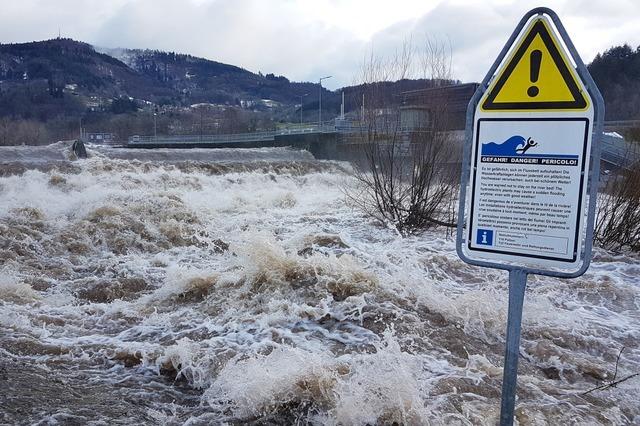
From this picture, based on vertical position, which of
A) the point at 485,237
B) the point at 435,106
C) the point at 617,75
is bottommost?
the point at 485,237

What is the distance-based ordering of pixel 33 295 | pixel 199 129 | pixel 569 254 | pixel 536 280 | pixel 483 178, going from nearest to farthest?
pixel 569 254 < pixel 483 178 < pixel 33 295 < pixel 536 280 < pixel 199 129

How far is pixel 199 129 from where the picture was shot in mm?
76375

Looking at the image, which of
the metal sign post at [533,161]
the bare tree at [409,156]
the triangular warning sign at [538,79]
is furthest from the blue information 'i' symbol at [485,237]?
the bare tree at [409,156]

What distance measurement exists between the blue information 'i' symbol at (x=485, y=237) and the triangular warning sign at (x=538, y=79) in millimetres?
538

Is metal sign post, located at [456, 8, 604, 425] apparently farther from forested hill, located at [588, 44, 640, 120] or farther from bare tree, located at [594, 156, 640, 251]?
forested hill, located at [588, 44, 640, 120]

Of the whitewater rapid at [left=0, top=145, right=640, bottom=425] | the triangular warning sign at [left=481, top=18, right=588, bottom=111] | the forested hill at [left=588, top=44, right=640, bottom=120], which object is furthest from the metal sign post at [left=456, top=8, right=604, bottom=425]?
the forested hill at [left=588, top=44, right=640, bottom=120]

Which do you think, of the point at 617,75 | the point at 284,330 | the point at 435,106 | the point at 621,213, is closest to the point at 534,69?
the point at 284,330

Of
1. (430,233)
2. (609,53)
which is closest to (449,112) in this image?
(430,233)

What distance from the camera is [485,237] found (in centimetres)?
219

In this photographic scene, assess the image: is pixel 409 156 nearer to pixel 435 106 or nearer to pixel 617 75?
pixel 435 106

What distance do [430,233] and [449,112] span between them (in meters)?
2.70

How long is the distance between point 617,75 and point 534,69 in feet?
178

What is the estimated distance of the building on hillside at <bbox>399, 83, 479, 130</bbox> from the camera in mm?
9891

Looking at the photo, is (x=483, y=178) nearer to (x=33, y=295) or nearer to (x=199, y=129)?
(x=33, y=295)
